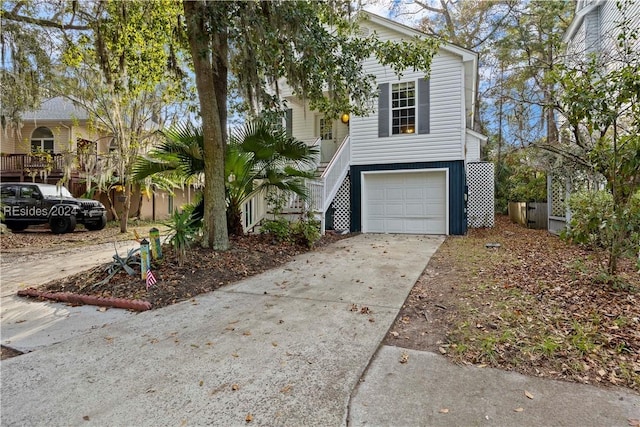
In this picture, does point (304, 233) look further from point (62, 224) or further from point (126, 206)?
point (62, 224)

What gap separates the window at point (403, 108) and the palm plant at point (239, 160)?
173 inches

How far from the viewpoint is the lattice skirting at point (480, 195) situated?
12.4 meters

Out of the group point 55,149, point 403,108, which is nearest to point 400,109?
point 403,108

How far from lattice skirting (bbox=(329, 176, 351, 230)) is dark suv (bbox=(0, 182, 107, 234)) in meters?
8.90

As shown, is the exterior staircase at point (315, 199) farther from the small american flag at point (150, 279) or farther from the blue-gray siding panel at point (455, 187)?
the small american flag at point (150, 279)

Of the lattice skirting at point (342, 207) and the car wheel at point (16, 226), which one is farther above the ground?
the lattice skirting at point (342, 207)

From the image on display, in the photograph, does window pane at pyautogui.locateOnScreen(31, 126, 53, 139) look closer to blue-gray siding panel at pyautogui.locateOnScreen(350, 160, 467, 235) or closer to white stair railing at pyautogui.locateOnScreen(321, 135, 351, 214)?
white stair railing at pyautogui.locateOnScreen(321, 135, 351, 214)

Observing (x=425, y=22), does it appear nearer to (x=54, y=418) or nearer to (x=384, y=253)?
(x=384, y=253)

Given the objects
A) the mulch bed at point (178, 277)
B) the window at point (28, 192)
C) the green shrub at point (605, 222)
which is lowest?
the mulch bed at point (178, 277)

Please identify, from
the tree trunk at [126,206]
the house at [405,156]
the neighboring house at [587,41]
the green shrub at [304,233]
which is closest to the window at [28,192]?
the tree trunk at [126,206]

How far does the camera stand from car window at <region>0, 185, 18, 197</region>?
11750 millimetres

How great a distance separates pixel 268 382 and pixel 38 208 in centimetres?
1317

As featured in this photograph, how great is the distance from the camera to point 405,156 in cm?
1077

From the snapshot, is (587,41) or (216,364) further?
(587,41)
